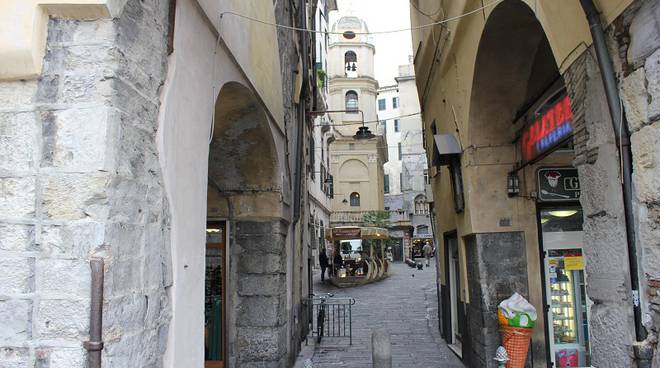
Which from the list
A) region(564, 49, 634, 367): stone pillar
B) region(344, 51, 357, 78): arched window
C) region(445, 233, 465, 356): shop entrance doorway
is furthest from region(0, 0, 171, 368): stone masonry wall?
region(344, 51, 357, 78): arched window

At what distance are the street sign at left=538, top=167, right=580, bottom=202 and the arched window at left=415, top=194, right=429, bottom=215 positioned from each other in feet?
143

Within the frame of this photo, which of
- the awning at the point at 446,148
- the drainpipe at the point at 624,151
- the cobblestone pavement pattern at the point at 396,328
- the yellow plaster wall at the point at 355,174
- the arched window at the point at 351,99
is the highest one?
the arched window at the point at 351,99

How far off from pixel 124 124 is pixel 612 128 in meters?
2.93

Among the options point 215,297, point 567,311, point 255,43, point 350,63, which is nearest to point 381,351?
point 215,297

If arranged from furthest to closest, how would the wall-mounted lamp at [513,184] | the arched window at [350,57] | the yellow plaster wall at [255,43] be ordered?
the arched window at [350,57]
the wall-mounted lamp at [513,184]
the yellow plaster wall at [255,43]

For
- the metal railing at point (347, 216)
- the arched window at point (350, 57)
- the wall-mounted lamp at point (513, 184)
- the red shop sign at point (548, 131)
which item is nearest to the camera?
the red shop sign at point (548, 131)

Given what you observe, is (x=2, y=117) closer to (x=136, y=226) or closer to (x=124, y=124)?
(x=124, y=124)

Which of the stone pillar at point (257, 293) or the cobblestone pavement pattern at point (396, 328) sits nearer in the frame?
the stone pillar at point (257, 293)

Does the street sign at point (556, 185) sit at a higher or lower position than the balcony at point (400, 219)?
lower

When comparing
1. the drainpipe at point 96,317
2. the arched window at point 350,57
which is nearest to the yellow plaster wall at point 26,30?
the drainpipe at point 96,317

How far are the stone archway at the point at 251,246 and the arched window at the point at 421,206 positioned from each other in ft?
144

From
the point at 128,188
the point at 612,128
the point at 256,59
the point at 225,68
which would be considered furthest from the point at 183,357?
the point at 256,59

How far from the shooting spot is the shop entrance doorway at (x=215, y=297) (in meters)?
7.47

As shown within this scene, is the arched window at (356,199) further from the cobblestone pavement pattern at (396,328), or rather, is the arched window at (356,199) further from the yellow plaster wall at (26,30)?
the yellow plaster wall at (26,30)
